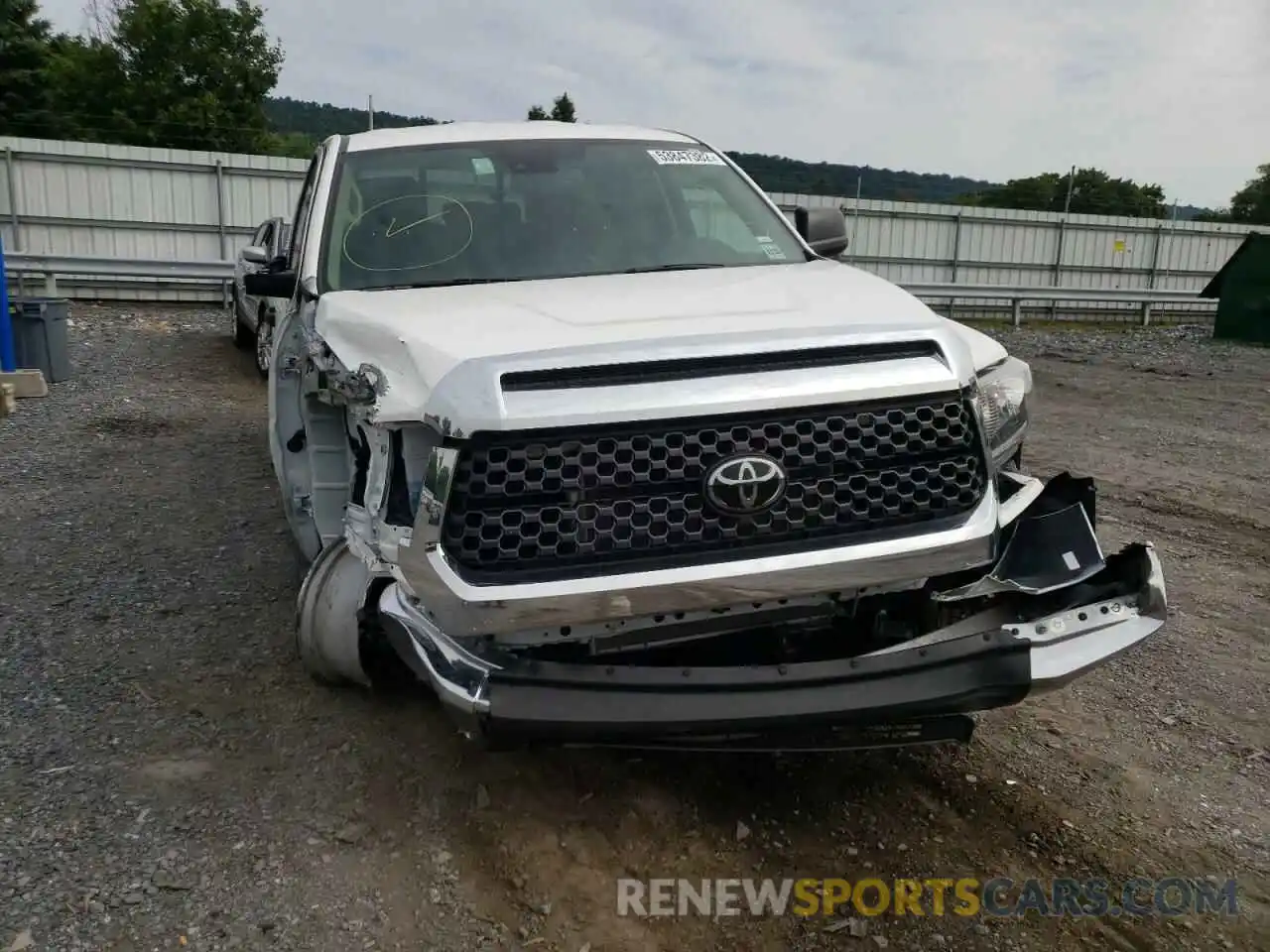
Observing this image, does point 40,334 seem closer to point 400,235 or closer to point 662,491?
point 400,235

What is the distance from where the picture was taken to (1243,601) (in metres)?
4.70

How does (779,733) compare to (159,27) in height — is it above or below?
below

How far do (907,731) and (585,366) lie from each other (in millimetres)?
1250

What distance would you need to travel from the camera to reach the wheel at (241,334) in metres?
11.7

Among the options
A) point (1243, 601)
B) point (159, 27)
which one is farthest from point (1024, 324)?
point (159, 27)

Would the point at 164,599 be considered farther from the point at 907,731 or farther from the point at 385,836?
the point at 907,731

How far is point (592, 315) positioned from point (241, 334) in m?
Answer: 10.1

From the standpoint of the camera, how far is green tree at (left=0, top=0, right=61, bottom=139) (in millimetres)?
33791

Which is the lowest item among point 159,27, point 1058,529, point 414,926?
point 414,926

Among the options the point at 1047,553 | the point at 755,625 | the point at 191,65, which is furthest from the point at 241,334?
the point at 191,65

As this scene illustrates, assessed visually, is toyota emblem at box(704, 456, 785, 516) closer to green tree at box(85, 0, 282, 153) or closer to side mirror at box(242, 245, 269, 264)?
side mirror at box(242, 245, 269, 264)

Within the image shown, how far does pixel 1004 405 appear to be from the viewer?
124 inches

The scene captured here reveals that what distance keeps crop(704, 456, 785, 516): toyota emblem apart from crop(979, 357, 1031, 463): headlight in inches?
29.5

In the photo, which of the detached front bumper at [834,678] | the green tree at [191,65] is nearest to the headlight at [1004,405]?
the detached front bumper at [834,678]
